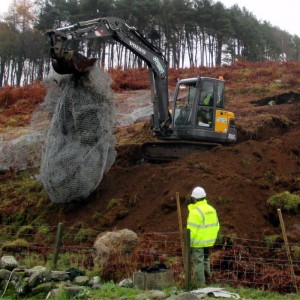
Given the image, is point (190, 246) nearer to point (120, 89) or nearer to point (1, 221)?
point (1, 221)

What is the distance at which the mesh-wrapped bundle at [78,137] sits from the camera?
14.0 m

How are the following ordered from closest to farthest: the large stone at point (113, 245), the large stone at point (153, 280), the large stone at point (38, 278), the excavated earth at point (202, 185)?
the large stone at point (153, 280)
the large stone at point (38, 278)
the large stone at point (113, 245)
the excavated earth at point (202, 185)

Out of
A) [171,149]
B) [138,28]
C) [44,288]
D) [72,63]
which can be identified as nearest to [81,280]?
[44,288]

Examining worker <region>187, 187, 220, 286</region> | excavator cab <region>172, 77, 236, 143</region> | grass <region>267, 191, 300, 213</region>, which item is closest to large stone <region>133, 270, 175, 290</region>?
worker <region>187, 187, 220, 286</region>

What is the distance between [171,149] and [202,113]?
57.2 inches

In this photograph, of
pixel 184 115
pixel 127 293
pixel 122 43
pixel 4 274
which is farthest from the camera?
pixel 184 115

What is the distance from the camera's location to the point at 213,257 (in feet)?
32.3

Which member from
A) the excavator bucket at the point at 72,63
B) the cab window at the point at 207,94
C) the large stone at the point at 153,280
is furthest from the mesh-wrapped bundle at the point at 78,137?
the large stone at the point at 153,280

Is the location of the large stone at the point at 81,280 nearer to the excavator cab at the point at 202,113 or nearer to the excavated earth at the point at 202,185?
the excavated earth at the point at 202,185

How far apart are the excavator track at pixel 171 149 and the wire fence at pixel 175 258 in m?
4.23

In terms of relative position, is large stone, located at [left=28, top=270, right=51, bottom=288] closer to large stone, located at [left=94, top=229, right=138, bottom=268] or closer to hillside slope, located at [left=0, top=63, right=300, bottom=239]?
large stone, located at [left=94, top=229, right=138, bottom=268]

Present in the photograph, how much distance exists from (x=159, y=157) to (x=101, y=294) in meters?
8.87

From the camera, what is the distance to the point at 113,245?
9828 millimetres

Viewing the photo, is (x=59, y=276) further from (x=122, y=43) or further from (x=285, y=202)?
(x=122, y=43)
